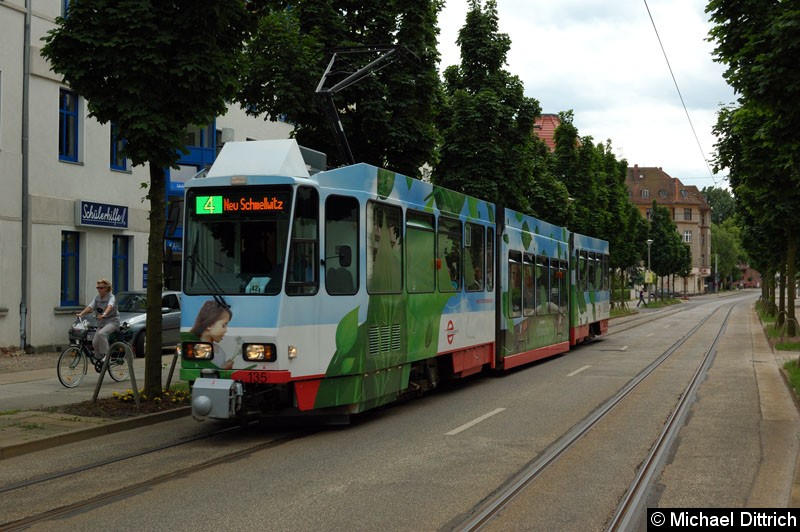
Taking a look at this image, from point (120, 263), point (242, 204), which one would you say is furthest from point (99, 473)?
point (120, 263)

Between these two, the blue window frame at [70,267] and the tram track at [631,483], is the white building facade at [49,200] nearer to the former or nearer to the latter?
the blue window frame at [70,267]

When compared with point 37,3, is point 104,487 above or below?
below

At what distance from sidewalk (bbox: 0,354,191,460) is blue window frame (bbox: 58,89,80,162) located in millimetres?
8957

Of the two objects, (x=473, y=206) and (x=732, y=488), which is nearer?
(x=732, y=488)

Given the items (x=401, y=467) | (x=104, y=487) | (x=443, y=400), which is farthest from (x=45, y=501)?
(x=443, y=400)

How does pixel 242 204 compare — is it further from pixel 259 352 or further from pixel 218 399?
pixel 218 399

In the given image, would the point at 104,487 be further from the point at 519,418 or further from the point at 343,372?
the point at 519,418

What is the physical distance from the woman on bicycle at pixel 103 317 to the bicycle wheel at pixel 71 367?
0.28 m

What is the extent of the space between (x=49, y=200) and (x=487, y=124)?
12.7 metres

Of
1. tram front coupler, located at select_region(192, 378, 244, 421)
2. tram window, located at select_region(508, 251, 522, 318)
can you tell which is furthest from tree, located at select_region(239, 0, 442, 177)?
tram front coupler, located at select_region(192, 378, 244, 421)

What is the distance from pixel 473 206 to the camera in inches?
568

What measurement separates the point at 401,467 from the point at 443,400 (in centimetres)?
512

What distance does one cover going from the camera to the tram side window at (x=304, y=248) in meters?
9.27

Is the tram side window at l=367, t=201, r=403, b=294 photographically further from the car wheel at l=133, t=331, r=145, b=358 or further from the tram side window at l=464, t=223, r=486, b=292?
the car wheel at l=133, t=331, r=145, b=358
